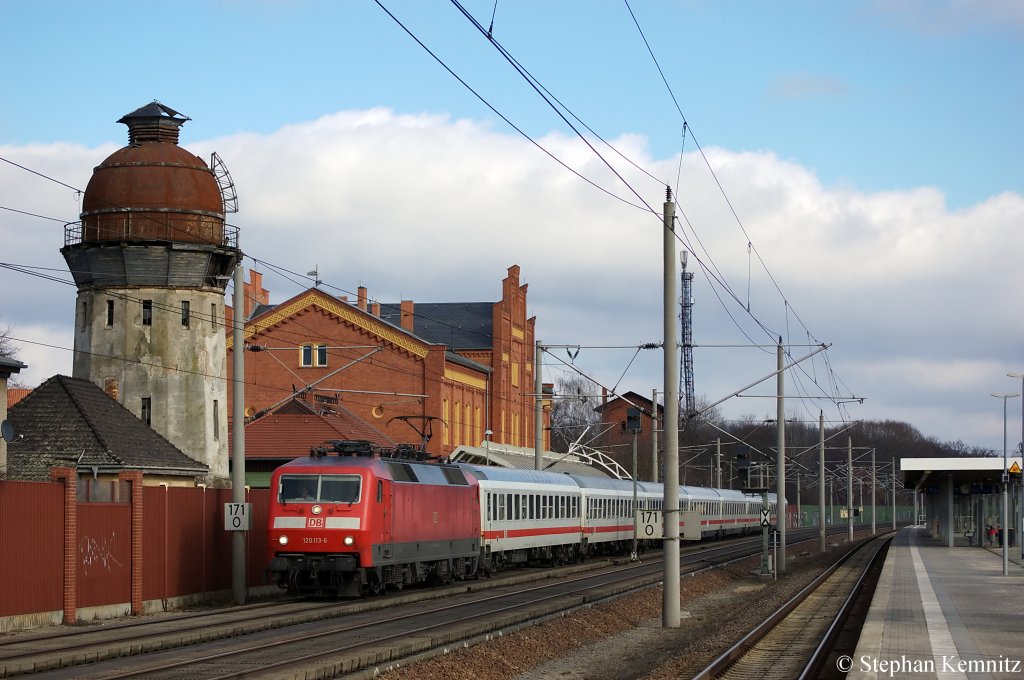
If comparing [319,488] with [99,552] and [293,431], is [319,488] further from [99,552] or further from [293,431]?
[293,431]

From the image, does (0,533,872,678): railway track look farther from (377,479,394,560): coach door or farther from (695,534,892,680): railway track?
(695,534,892,680): railway track

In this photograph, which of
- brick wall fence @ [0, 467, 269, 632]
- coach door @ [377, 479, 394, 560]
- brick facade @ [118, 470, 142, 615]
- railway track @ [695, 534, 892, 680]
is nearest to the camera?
railway track @ [695, 534, 892, 680]

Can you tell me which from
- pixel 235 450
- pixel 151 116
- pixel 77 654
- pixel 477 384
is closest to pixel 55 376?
pixel 151 116

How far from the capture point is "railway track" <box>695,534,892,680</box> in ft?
57.6

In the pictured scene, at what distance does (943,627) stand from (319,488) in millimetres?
12428

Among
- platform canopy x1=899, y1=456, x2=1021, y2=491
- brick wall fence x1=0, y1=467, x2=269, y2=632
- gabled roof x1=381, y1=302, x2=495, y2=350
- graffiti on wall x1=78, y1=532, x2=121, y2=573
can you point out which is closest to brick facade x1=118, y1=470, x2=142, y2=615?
brick wall fence x1=0, y1=467, x2=269, y2=632

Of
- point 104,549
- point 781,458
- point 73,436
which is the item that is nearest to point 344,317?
point 73,436

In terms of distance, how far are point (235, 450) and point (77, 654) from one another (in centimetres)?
962

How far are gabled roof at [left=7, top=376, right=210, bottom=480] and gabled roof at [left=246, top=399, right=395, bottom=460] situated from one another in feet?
52.9

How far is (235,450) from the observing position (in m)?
27.3

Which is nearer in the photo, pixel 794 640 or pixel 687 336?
pixel 794 640

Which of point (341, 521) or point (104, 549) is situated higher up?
point (341, 521)

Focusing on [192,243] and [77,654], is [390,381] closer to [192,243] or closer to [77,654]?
[192,243]

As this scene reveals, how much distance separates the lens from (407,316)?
77688 mm
